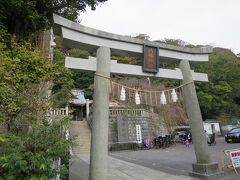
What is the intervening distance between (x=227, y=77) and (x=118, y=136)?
23.2 m

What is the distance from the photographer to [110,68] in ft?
26.0

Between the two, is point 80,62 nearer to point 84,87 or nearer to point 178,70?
point 178,70

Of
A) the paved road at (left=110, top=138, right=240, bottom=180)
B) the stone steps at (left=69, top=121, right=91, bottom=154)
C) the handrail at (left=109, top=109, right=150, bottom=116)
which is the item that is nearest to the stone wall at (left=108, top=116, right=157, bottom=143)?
the handrail at (left=109, top=109, right=150, bottom=116)

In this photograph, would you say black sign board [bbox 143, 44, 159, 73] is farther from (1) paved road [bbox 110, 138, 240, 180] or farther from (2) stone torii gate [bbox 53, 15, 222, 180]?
(1) paved road [bbox 110, 138, 240, 180]

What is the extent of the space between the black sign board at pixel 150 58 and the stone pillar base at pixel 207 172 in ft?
11.4

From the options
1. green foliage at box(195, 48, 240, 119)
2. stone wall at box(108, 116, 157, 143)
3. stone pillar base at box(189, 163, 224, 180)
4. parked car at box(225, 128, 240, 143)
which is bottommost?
stone pillar base at box(189, 163, 224, 180)

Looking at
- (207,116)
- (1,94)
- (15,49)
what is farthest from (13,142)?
(207,116)

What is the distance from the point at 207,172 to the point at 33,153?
19.3 feet

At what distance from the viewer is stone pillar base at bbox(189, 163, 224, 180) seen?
8502 mm

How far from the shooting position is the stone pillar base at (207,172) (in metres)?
8.50

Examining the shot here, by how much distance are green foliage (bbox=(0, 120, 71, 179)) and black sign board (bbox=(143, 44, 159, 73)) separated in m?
4.26

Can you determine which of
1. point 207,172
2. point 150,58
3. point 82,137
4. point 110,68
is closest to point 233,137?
point 82,137

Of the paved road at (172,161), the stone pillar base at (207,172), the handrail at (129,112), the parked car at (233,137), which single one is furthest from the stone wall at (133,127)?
the stone pillar base at (207,172)

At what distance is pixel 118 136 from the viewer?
21812 millimetres
